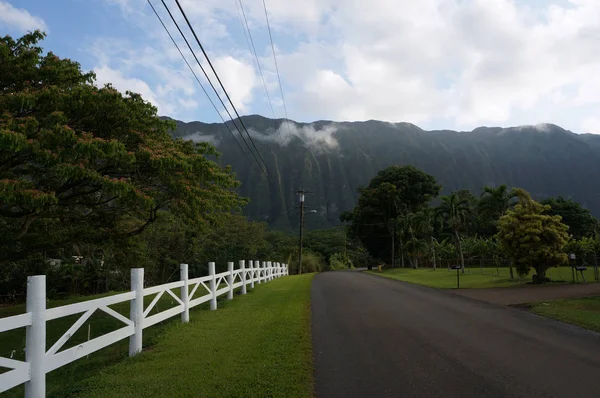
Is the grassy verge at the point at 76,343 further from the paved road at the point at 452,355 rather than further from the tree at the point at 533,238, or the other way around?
the tree at the point at 533,238

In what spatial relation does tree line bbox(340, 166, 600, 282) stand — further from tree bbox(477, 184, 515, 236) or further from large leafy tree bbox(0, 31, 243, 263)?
large leafy tree bbox(0, 31, 243, 263)

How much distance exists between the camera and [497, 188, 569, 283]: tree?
18.3 m

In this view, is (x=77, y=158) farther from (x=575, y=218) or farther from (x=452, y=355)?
(x=575, y=218)

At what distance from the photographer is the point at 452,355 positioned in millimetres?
5930

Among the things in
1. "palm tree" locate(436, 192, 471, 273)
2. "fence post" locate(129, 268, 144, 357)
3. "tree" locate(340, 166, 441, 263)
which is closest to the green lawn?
"fence post" locate(129, 268, 144, 357)

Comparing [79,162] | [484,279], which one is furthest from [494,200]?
[79,162]

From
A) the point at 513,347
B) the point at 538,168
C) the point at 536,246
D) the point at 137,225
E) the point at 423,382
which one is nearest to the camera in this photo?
the point at 423,382

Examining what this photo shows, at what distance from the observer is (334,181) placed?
593ft

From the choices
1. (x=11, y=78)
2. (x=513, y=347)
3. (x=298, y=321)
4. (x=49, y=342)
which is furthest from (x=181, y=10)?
(x=49, y=342)

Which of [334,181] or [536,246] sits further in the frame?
[334,181]

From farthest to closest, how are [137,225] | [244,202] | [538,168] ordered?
[538,168] → [137,225] → [244,202]

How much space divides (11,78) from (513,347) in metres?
12.4

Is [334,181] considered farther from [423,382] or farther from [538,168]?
[423,382]

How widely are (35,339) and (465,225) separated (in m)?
44.8
